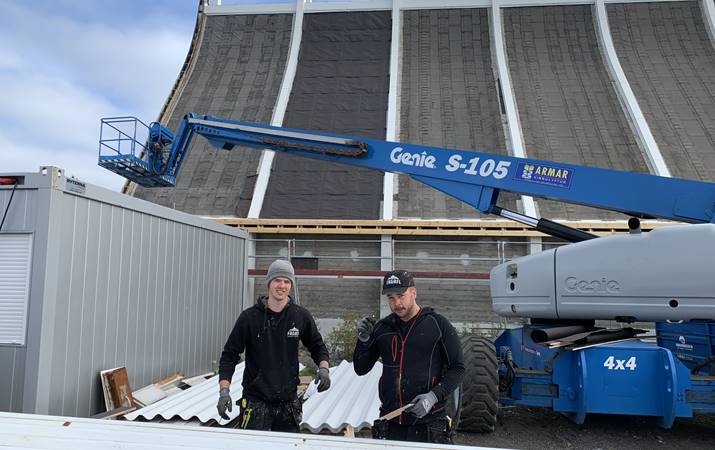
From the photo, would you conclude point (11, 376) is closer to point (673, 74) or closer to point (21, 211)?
point (21, 211)

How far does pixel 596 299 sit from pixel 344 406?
3324 mm

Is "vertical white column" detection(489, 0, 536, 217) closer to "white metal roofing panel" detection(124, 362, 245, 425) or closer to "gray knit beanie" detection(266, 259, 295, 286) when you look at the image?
"white metal roofing panel" detection(124, 362, 245, 425)

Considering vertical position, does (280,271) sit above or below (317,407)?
above

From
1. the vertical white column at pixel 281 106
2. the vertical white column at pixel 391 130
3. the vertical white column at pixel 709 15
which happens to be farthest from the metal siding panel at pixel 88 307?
the vertical white column at pixel 709 15

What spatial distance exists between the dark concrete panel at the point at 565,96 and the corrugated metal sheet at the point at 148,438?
12198 millimetres

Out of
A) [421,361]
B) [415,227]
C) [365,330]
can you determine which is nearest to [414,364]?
[421,361]

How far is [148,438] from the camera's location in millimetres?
2475

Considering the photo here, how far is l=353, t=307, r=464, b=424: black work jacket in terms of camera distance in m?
3.24

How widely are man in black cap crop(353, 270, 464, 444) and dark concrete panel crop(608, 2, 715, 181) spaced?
14.1 m

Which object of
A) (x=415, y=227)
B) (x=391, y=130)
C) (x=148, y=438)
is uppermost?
(x=391, y=130)

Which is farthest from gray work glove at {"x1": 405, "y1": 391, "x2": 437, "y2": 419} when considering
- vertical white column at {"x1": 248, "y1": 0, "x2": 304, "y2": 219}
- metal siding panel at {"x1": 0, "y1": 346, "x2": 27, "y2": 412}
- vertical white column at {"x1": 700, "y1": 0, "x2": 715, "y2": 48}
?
vertical white column at {"x1": 700, "y1": 0, "x2": 715, "y2": 48}

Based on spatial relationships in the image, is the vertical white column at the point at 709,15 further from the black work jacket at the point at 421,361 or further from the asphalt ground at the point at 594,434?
the black work jacket at the point at 421,361

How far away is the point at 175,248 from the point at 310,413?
11.2 feet

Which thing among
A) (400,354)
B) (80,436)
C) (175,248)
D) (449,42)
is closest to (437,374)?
(400,354)
